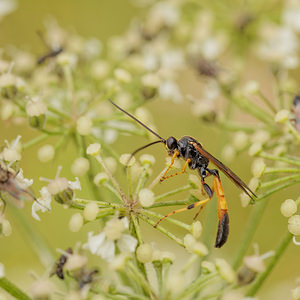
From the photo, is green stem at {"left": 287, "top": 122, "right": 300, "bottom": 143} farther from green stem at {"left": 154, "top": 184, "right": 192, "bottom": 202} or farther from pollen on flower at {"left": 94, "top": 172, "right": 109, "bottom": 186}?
pollen on flower at {"left": 94, "top": 172, "right": 109, "bottom": 186}

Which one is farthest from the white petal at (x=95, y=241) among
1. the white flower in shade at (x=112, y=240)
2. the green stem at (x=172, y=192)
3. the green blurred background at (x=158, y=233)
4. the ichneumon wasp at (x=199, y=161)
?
the green blurred background at (x=158, y=233)

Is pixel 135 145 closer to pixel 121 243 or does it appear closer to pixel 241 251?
pixel 241 251

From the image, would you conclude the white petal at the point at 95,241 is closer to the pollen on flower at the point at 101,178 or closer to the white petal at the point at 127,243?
the white petal at the point at 127,243

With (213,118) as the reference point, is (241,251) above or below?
below

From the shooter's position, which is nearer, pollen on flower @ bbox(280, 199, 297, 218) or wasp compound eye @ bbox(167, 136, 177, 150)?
pollen on flower @ bbox(280, 199, 297, 218)

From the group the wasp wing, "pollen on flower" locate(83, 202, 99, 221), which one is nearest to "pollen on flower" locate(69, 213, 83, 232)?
"pollen on flower" locate(83, 202, 99, 221)

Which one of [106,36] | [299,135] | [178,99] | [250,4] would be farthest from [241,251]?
[106,36]

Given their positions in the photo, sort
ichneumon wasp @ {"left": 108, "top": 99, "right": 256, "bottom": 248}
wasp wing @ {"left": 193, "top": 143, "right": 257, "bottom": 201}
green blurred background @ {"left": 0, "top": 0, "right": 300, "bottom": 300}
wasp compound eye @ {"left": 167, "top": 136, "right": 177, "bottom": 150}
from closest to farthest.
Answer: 1. wasp wing @ {"left": 193, "top": 143, "right": 257, "bottom": 201}
2. ichneumon wasp @ {"left": 108, "top": 99, "right": 256, "bottom": 248}
3. wasp compound eye @ {"left": 167, "top": 136, "right": 177, "bottom": 150}
4. green blurred background @ {"left": 0, "top": 0, "right": 300, "bottom": 300}
